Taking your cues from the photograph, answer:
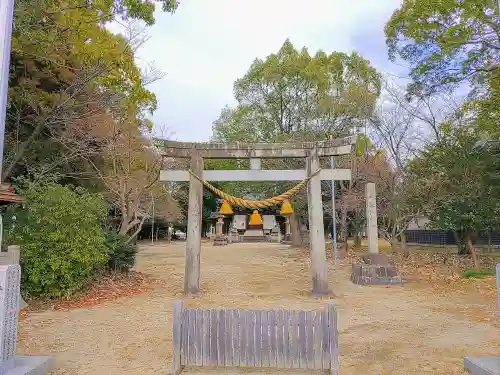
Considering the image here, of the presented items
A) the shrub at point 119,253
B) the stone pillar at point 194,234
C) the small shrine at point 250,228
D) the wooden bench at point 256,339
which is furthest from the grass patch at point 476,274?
the small shrine at point 250,228

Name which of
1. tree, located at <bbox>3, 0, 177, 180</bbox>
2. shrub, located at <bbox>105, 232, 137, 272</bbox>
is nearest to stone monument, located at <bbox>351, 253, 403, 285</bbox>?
shrub, located at <bbox>105, 232, 137, 272</bbox>

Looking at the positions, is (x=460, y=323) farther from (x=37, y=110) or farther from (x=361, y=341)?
(x=37, y=110)

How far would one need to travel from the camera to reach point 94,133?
11703 millimetres

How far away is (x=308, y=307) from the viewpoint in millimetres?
8477

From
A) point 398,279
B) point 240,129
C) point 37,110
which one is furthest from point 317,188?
point 240,129

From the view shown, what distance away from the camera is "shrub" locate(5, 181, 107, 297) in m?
8.60

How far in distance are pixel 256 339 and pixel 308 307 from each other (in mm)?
4242

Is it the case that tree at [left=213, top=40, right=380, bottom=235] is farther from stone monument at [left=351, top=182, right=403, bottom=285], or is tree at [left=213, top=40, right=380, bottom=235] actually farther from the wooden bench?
the wooden bench

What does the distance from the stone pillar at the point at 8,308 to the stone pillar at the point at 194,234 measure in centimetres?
588

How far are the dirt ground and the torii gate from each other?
84cm

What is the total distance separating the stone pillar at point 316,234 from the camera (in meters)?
9.87

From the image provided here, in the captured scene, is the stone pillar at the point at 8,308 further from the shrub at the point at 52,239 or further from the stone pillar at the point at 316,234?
the stone pillar at the point at 316,234

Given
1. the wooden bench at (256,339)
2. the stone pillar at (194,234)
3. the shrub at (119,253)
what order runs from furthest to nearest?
the shrub at (119,253)
the stone pillar at (194,234)
the wooden bench at (256,339)

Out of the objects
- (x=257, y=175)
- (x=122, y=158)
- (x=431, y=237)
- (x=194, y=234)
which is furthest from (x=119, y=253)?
(x=431, y=237)
